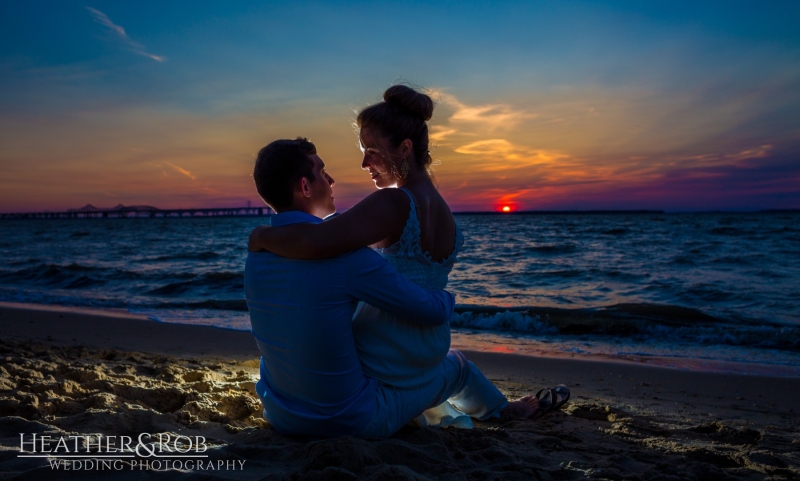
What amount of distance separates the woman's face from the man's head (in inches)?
12.5

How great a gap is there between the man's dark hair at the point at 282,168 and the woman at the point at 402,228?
0.16m

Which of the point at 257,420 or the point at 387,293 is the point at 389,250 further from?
the point at 257,420

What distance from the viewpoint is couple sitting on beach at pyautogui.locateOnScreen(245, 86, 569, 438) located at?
6.63ft

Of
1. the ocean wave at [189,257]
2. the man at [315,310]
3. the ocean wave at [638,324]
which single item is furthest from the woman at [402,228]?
the ocean wave at [189,257]

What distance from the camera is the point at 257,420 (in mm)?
2770

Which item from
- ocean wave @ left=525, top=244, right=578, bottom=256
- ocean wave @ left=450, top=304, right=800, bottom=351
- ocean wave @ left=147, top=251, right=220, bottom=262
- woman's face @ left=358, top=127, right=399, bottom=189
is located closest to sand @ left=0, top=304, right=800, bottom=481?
woman's face @ left=358, top=127, right=399, bottom=189

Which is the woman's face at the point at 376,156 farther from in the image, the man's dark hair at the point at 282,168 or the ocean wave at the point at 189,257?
the ocean wave at the point at 189,257

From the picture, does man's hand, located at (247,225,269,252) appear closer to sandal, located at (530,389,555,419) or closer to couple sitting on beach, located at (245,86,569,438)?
couple sitting on beach, located at (245,86,569,438)

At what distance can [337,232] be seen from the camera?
1.93 m

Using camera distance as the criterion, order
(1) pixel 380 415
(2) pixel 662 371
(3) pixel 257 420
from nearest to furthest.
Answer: (1) pixel 380 415 < (3) pixel 257 420 < (2) pixel 662 371

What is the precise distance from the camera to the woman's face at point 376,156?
7.83 ft

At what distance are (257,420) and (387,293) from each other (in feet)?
4.09

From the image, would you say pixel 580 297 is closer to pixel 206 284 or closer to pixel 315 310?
pixel 206 284

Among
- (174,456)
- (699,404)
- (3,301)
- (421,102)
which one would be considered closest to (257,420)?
(174,456)
